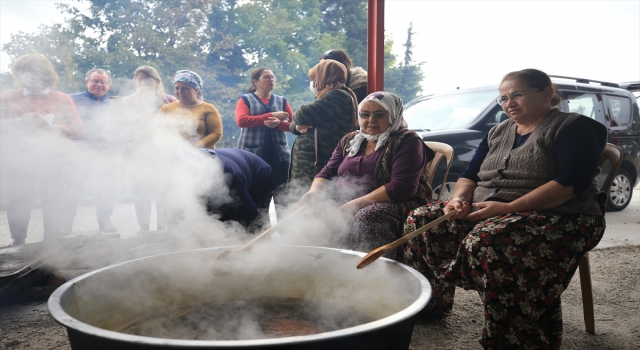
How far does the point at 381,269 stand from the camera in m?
1.93

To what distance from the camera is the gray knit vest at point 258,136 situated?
14.3 ft

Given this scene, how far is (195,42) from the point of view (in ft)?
35.6

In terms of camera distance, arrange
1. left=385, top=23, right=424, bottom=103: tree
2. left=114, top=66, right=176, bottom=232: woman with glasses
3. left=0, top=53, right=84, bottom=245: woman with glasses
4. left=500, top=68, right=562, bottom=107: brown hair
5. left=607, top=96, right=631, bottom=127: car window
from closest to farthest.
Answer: left=500, top=68, right=562, bottom=107: brown hair, left=0, top=53, right=84, bottom=245: woman with glasses, left=114, top=66, right=176, bottom=232: woman with glasses, left=607, top=96, right=631, bottom=127: car window, left=385, top=23, right=424, bottom=103: tree

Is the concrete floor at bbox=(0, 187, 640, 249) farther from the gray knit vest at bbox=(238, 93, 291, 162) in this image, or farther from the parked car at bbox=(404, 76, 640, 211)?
the gray knit vest at bbox=(238, 93, 291, 162)

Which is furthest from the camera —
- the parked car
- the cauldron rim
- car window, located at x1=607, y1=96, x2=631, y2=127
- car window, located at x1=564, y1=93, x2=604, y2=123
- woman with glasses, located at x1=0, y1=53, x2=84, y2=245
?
car window, located at x1=607, y1=96, x2=631, y2=127

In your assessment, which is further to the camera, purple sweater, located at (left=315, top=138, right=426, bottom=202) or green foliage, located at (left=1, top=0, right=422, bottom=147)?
green foliage, located at (left=1, top=0, right=422, bottom=147)

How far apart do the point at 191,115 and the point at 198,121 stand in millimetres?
80

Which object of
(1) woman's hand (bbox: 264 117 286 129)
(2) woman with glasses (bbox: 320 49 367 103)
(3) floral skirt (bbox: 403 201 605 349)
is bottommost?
(3) floral skirt (bbox: 403 201 605 349)

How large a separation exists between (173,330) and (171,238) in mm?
1546

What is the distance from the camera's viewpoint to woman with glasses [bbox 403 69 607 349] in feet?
6.62

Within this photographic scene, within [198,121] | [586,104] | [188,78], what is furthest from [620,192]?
[188,78]

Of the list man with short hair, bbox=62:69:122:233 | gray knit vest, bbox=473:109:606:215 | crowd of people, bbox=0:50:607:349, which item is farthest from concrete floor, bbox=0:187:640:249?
gray knit vest, bbox=473:109:606:215

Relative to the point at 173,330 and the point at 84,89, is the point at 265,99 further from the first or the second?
the point at 173,330

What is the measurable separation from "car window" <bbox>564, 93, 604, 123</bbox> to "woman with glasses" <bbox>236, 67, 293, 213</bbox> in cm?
430
